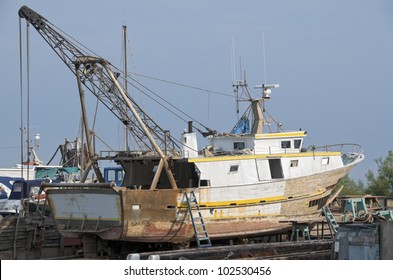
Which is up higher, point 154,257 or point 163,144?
point 163,144

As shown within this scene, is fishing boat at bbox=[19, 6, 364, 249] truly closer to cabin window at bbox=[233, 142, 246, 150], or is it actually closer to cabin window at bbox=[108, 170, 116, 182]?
cabin window at bbox=[233, 142, 246, 150]

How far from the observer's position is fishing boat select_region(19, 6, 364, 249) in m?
25.7

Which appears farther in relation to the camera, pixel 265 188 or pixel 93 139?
pixel 93 139

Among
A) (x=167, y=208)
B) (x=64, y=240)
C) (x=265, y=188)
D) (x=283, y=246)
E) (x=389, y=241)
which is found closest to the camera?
(x=389, y=241)

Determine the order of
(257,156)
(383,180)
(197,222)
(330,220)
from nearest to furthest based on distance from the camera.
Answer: (197,222) → (330,220) → (257,156) → (383,180)

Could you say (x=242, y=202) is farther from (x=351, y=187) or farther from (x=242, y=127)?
(x=351, y=187)

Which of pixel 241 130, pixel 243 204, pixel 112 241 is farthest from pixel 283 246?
pixel 241 130

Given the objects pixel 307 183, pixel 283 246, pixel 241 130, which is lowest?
pixel 283 246

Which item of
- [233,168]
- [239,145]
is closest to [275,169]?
[233,168]

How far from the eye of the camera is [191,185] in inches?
1094

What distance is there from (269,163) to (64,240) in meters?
7.12

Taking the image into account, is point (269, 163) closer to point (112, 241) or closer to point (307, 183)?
point (307, 183)

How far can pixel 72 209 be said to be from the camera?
26422 millimetres

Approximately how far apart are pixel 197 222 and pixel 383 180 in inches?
997
